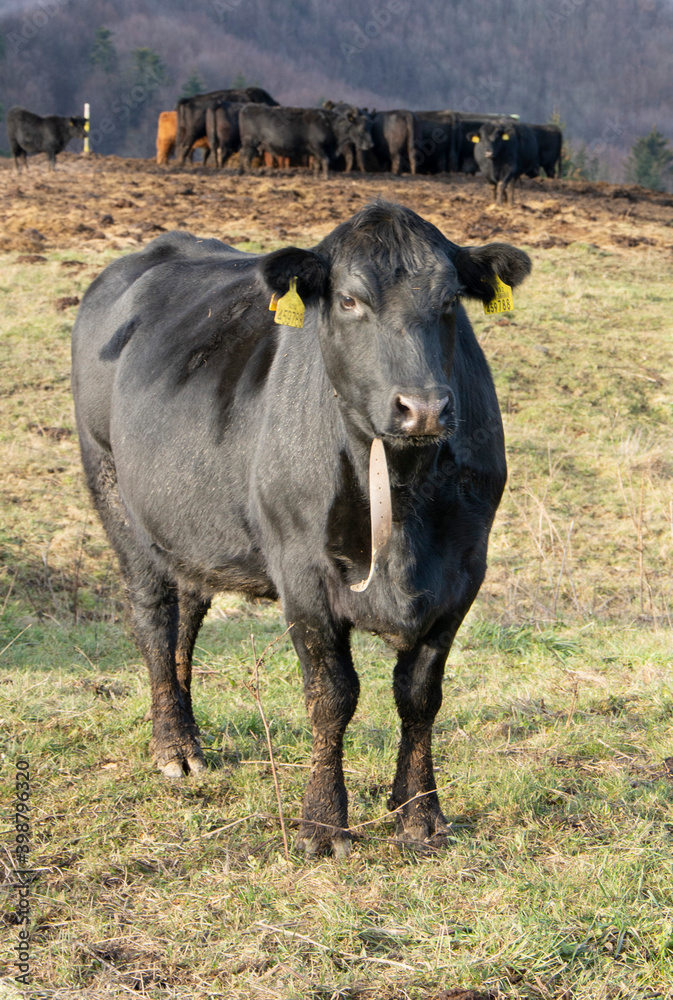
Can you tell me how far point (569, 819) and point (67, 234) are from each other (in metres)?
15.0

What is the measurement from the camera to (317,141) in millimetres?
29750

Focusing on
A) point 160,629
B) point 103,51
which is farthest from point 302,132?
point 103,51

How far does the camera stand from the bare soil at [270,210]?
659 inches

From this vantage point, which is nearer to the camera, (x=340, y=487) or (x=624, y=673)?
(x=340, y=487)

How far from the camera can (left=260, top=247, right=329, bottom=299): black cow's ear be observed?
3.49 m

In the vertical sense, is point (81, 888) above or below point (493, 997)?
below

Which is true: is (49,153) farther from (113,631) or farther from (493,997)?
(493,997)

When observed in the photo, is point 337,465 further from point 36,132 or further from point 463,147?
point 463,147

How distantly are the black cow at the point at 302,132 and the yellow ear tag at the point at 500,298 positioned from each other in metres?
27.1

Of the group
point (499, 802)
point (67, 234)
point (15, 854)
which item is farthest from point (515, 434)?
point (67, 234)

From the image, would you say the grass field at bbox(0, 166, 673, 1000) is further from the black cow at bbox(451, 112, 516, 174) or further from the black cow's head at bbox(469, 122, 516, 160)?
the black cow at bbox(451, 112, 516, 174)

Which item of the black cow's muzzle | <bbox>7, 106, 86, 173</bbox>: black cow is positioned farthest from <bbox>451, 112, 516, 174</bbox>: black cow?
the black cow's muzzle

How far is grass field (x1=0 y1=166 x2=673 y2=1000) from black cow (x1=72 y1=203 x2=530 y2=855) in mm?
278

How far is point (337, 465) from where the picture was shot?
12.0 feet
